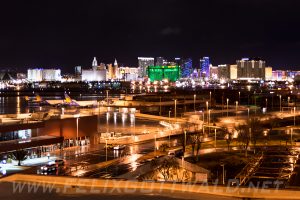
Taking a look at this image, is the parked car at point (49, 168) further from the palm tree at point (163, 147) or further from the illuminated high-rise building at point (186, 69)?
the illuminated high-rise building at point (186, 69)

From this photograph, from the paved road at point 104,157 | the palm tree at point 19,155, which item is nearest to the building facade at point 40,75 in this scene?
the paved road at point 104,157

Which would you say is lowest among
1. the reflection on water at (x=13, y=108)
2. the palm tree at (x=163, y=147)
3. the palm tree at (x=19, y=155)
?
the palm tree at (x=163, y=147)

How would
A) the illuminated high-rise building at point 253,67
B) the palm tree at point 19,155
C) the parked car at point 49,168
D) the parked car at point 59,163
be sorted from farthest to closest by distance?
the illuminated high-rise building at point 253,67
the palm tree at point 19,155
the parked car at point 59,163
the parked car at point 49,168

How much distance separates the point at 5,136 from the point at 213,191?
7.77 m

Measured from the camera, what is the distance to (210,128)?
16.4m

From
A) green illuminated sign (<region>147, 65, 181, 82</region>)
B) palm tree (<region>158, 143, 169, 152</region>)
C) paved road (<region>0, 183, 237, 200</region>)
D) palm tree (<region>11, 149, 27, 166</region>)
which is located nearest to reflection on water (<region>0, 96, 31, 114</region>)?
palm tree (<region>158, 143, 169, 152</region>)

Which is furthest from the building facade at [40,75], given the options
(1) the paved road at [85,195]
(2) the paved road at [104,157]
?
(1) the paved road at [85,195]

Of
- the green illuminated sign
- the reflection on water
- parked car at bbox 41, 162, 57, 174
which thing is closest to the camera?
parked car at bbox 41, 162, 57, 174

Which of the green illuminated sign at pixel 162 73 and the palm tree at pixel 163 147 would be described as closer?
the palm tree at pixel 163 147

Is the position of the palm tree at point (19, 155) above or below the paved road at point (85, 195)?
below

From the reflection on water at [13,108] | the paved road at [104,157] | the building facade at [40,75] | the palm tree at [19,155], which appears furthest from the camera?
the building facade at [40,75]

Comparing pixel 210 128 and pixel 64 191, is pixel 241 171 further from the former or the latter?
pixel 210 128

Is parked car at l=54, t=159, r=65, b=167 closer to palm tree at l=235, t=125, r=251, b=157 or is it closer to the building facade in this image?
palm tree at l=235, t=125, r=251, b=157

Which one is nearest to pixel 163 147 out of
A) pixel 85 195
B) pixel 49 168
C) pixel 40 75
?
pixel 49 168
